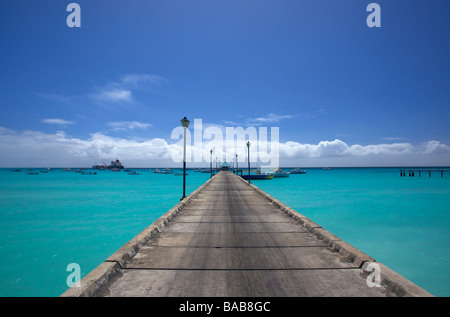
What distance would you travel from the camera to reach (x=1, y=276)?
31.1 feet

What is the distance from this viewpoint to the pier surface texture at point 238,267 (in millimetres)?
4262

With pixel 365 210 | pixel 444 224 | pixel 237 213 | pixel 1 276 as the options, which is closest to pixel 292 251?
pixel 237 213

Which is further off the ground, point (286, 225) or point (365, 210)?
point (286, 225)

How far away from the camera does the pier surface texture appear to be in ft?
14.0

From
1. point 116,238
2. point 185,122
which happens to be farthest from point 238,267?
point 116,238

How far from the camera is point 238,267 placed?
17.5 feet

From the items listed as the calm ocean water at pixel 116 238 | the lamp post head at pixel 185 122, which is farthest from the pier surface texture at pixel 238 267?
the lamp post head at pixel 185 122

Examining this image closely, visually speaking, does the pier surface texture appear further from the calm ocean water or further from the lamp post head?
the lamp post head

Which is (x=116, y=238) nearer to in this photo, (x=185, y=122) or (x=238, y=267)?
(x=185, y=122)
